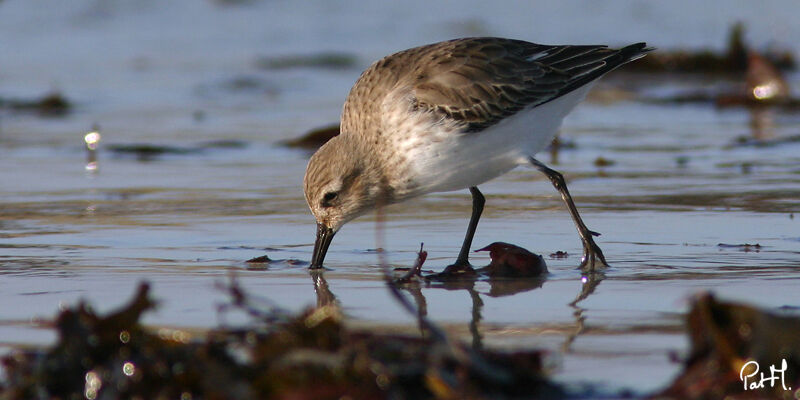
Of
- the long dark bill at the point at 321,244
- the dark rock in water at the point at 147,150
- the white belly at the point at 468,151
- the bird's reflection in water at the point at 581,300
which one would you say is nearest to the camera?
the bird's reflection in water at the point at 581,300

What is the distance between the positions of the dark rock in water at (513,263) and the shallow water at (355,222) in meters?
0.08

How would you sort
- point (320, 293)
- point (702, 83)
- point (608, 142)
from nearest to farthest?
point (320, 293)
point (608, 142)
point (702, 83)

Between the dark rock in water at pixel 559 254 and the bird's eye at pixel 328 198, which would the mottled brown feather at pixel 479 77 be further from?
the dark rock in water at pixel 559 254

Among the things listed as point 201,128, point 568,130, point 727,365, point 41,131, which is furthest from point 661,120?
point 727,365

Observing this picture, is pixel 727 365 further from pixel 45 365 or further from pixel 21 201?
pixel 21 201

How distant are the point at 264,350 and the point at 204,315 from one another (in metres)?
1.18

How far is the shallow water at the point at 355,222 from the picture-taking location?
4.00m

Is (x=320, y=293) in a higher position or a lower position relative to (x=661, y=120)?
lower

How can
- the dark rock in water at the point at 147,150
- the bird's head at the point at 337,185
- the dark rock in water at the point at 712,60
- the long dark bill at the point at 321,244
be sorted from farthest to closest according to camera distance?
the dark rock in water at the point at 712,60 < the dark rock in water at the point at 147,150 < the bird's head at the point at 337,185 < the long dark bill at the point at 321,244

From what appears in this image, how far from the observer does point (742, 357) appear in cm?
281

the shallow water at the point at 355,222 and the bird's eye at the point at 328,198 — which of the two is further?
the bird's eye at the point at 328,198

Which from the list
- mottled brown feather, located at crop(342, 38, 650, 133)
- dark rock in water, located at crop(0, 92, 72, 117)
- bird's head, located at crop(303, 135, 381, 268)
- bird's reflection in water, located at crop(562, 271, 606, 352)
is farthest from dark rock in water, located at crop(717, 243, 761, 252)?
dark rock in water, located at crop(0, 92, 72, 117)

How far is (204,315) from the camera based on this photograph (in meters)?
4.01

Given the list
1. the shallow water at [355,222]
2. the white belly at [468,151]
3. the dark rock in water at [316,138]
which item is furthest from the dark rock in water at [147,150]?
the white belly at [468,151]
